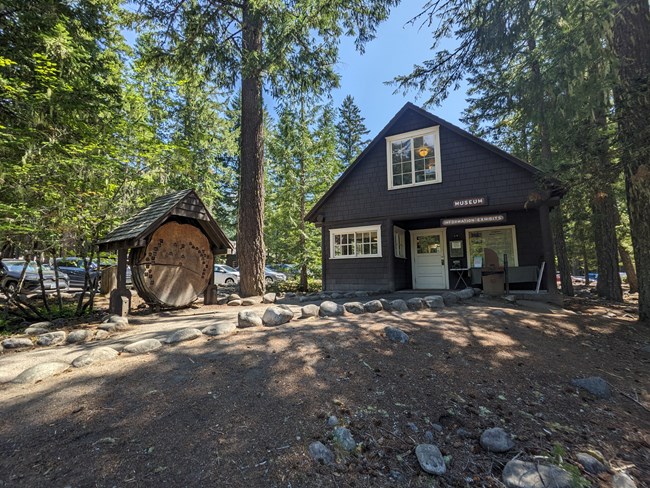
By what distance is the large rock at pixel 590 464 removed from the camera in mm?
2029

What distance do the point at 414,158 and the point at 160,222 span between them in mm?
7881

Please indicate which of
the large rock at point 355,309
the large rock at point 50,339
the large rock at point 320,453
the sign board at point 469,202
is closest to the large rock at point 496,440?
the large rock at point 320,453

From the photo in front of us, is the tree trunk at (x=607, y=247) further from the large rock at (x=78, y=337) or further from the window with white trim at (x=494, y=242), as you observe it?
the large rock at (x=78, y=337)

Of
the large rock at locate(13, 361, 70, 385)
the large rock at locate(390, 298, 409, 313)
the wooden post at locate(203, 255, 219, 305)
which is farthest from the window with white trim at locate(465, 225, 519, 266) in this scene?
the large rock at locate(13, 361, 70, 385)

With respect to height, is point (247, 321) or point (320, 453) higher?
point (247, 321)

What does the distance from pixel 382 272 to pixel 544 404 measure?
7493mm

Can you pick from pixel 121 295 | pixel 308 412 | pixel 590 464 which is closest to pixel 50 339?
pixel 121 295

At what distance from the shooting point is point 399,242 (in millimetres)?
11055

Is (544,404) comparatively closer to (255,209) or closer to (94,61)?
(255,209)

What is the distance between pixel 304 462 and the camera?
75.5 inches

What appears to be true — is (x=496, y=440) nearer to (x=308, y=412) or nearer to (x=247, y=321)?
(x=308, y=412)

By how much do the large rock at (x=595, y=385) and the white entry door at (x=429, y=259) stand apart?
25.5ft

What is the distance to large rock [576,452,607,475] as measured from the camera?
2029 mm

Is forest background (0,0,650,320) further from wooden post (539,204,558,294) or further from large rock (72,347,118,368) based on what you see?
large rock (72,347,118,368)
